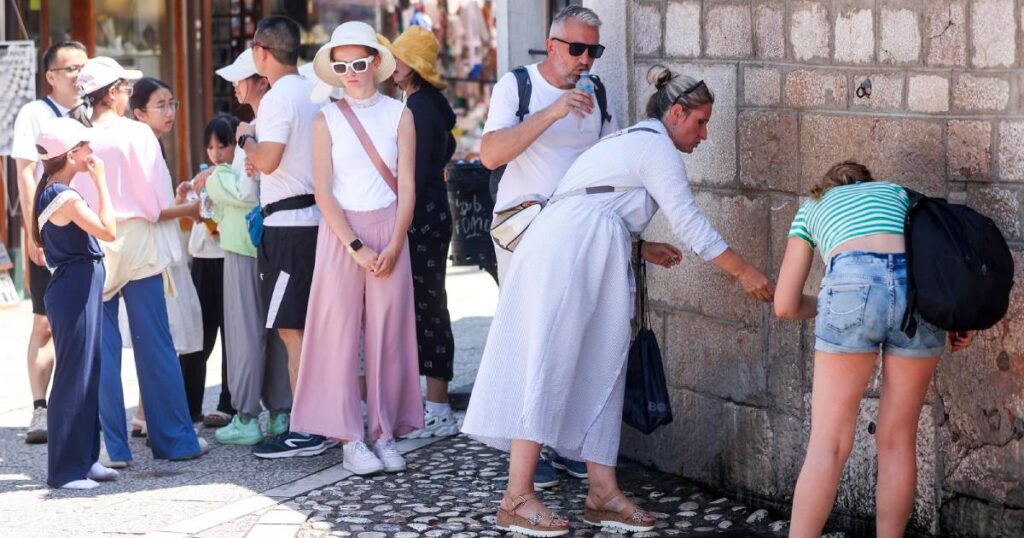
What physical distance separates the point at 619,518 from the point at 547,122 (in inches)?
59.7

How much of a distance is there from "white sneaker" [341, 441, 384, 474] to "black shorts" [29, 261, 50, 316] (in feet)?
5.75

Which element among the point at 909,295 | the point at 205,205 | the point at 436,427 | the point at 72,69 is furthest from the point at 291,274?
the point at 909,295

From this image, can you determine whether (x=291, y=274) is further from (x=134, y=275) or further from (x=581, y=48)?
(x=581, y=48)

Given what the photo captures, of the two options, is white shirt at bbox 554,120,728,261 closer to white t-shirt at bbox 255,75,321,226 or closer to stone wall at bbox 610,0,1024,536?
stone wall at bbox 610,0,1024,536

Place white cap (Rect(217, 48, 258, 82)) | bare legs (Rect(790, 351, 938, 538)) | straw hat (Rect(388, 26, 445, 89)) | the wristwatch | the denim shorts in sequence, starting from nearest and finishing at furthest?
the denim shorts
bare legs (Rect(790, 351, 938, 538))
the wristwatch
white cap (Rect(217, 48, 258, 82))
straw hat (Rect(388, 26, 445, 89))

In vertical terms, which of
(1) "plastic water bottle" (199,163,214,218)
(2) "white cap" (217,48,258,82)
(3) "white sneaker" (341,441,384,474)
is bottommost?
(3) "white sneaker" (341,441,384,474)

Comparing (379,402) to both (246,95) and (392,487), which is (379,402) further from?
(246,95)

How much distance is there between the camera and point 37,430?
7375mm

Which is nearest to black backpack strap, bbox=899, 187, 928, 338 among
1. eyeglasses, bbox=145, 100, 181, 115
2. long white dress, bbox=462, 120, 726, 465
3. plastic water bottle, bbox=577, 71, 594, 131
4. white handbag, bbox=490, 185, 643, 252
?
long white dress, bbox=462, 120, 726, 465

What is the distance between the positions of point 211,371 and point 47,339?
1893 millimetres

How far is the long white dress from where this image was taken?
5.54 metres

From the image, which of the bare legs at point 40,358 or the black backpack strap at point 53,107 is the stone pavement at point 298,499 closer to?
the bare legs at point 40,358

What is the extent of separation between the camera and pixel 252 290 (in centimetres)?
737

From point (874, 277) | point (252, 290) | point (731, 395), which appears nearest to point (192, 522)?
point (252, 290)
